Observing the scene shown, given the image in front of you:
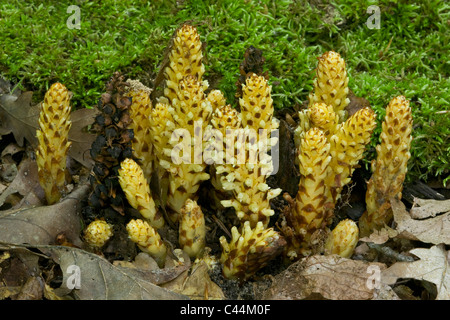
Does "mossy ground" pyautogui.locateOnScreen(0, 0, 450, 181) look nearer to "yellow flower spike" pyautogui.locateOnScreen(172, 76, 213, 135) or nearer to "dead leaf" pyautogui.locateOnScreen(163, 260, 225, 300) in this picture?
"yellow flower spike" pyautogui.locateOnScreen(172, 76, 213, 135)

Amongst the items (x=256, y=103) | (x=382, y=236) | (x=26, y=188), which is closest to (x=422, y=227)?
(x=382, y=236)

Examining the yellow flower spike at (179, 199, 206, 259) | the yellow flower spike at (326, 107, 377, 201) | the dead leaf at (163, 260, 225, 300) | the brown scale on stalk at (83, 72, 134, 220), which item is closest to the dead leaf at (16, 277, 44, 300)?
the brown scale on stalk at (83, 72, 134, 220)

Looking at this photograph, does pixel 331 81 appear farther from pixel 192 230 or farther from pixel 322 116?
pixel 192 230

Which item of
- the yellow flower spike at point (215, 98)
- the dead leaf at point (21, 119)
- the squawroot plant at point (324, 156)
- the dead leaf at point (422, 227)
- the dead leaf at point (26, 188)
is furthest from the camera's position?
the dead leaf at point (21, 119)

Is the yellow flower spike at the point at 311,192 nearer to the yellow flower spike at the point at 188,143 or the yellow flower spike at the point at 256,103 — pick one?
the yellow flower spike at the point at 256,103

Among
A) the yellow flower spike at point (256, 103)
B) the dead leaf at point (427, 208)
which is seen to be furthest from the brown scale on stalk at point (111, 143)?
the dead leaf at point (427, 208)
